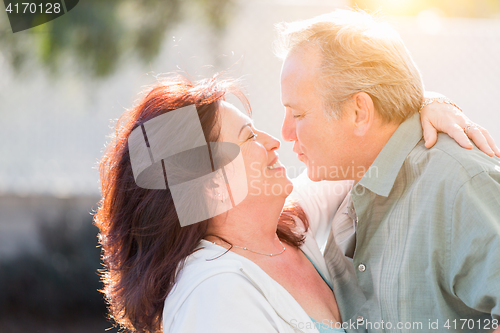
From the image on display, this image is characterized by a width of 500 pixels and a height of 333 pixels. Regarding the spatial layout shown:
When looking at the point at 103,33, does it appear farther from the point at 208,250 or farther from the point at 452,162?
the point at 452,162

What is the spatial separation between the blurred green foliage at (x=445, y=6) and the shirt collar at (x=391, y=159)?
2.16 metres

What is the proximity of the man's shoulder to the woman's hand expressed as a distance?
0.8 inches

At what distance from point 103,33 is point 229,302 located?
3349mm

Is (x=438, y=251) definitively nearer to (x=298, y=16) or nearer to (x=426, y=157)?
(x=426, y=157)

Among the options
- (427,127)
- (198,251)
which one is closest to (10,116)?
(198,251)

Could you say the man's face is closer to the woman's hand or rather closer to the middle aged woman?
the middle aged woman

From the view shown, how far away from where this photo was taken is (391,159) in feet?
4.94

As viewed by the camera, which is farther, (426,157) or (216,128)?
(216,128)

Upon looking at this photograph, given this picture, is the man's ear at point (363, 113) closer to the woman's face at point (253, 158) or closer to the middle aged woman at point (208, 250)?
the middle aged woman at point (208, 250)

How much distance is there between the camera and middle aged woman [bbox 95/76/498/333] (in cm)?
135

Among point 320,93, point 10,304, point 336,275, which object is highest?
point 320,93

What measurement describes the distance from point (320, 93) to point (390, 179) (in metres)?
0.42

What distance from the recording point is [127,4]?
3910mm

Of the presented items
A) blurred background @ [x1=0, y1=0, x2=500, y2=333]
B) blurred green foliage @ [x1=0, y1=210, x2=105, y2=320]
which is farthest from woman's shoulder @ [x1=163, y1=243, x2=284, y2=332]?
blurred green foliage @ [x1=0, y1=210, x2=105, y2=320]
